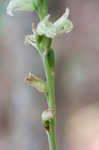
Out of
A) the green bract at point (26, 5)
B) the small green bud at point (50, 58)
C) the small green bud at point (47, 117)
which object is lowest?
the small green bud at point (47, 117)

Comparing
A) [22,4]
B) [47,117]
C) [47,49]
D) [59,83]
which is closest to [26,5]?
[22,4]

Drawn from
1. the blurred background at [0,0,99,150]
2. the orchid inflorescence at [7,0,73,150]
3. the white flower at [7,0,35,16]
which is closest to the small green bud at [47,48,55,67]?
the orchid inflorescence at [7,0,73,150]

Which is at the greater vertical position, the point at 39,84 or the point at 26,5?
the point at 26,5

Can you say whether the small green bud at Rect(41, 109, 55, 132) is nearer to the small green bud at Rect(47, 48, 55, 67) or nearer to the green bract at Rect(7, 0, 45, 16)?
the small green bud at Rect(47, 48, 55, 67)

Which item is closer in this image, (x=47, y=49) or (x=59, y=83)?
(x=47, y=49)

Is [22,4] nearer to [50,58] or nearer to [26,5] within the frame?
[26,5]

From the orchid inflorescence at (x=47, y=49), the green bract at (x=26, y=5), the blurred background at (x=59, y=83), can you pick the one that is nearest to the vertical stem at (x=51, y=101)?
the orchid inflorescence at (x=47, y=49)

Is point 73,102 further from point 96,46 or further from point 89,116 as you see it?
point 96,46

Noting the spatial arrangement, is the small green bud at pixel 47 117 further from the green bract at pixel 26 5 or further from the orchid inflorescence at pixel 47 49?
the green bract at pixel 26 5

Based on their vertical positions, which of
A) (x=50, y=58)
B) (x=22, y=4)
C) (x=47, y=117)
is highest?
(x=22, y=4)
